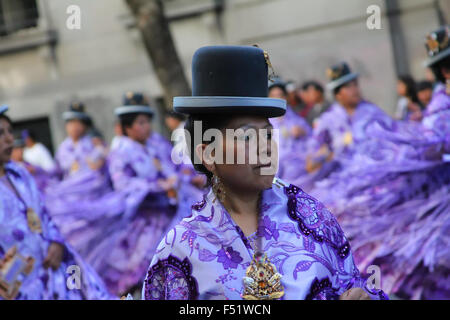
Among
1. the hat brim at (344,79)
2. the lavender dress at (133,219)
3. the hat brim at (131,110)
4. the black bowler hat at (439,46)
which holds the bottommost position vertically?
the lavender dress at (133,219)

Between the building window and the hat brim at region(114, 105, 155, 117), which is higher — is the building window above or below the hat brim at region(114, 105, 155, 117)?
above

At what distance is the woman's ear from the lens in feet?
10.3

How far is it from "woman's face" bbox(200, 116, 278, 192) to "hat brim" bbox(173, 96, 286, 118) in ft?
0.16

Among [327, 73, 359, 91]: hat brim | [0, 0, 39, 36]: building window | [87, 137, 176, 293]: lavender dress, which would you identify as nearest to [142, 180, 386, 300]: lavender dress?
[87, 137, 176, 293]: lavender dress

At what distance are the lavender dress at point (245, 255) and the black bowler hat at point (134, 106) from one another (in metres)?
5.99

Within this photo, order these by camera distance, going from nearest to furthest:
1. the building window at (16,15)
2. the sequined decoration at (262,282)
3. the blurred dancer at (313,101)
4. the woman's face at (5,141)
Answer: the sequined decoration at (262,282) < the woman's face at (5,141) < the blurred dancer at (313,101) < the building window at (16,15)

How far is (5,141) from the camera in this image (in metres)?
5.66

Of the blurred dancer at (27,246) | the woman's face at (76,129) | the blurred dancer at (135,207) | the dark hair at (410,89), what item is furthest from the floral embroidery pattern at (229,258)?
the woman's face at (76,129)

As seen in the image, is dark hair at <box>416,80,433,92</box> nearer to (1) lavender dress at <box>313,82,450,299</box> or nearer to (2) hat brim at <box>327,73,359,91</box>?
(2) hat brim at <box>327,73,359,91</box>

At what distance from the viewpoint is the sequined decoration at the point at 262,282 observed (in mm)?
2885

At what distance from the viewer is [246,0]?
14031 mm

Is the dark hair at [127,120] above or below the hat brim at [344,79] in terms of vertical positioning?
below

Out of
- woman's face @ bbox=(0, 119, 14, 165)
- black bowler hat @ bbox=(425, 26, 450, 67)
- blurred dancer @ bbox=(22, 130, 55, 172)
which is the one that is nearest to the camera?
woman's face @ bbox=(0, 119, 14, 165)

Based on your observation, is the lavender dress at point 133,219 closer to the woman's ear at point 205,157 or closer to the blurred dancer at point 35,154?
the blurred dancer at point 35,154
